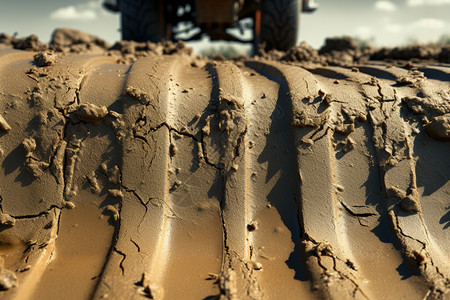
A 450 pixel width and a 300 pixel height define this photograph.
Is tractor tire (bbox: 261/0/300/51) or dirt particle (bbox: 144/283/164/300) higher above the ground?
tractor tire (bbox: 261/0/300/51)

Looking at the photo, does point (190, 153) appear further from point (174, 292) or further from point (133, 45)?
point (133, 45)

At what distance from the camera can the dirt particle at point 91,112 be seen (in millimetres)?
1661

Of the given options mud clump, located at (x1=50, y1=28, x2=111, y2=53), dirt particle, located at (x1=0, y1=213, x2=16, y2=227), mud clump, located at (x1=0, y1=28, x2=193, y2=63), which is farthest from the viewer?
mud clump, located at (x1=50, y1=28, x2=111, y2=53)

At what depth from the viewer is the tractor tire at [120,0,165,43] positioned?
15.3 ft

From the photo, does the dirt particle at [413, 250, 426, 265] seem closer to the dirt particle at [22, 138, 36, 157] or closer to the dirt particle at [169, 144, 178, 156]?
the dirt particle at [169, 144, 178, 156]

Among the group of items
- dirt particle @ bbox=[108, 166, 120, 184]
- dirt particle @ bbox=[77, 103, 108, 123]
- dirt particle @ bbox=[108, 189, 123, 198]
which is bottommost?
dirt particle @ bbox=[108, 189, 123, 198]

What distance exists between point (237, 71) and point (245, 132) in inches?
19.3

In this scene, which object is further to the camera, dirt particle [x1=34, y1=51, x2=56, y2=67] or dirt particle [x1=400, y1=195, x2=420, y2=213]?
dirt particle [x1=34, y1=51, x2=56, y2=67]

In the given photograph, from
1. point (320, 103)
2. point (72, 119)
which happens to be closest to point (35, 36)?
point (72, 119)

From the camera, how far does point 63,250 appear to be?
1.52 metres

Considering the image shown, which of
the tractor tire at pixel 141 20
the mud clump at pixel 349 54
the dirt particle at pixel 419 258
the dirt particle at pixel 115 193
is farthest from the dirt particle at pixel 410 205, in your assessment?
the tractor tire at pixel 141 20

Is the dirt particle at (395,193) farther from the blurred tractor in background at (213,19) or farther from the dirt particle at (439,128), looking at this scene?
the blurred tractor in background at (213,19)

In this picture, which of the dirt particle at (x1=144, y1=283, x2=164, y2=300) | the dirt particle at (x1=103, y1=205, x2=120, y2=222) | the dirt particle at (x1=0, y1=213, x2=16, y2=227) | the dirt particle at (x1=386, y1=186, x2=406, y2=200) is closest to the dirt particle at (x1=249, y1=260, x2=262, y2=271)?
the dirt particle at (x1=144, y1=283, x2=164, y2=300)

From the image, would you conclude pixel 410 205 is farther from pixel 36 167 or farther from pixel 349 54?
pixel 349 54
